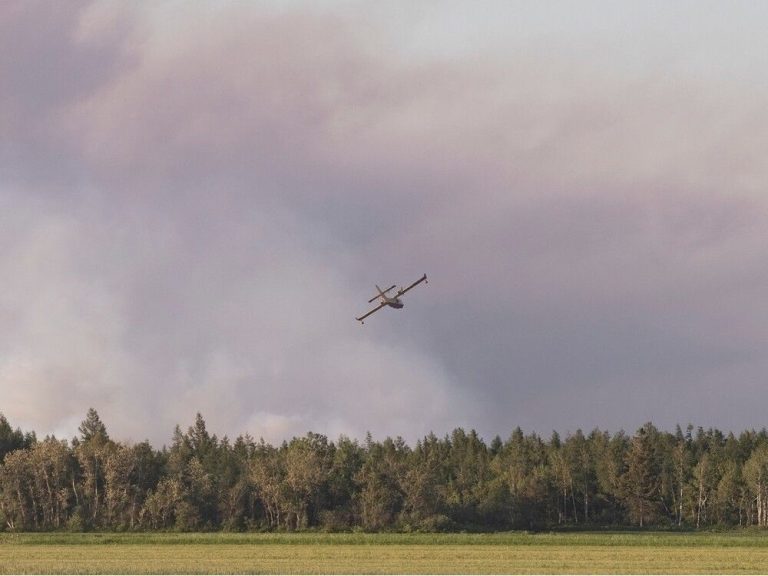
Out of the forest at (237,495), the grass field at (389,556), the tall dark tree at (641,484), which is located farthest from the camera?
the tall dark tree at (641,484)

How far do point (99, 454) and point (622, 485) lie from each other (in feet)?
277

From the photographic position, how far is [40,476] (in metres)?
146

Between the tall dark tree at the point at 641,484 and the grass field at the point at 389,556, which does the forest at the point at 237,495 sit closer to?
the tall dark tree at the point at 641,484

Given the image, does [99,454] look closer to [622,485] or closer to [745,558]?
[622,485]

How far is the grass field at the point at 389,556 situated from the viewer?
5950 centimetres

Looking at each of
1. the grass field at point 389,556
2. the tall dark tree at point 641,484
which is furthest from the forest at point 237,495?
the grass field at point 389,556

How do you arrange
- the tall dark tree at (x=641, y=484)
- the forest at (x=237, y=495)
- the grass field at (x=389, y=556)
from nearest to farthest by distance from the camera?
the grass field at (x=389, y=556), the forest at (x=237, y=495), the tall dark tree at (x=641, y=484)

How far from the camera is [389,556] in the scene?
73188 millimetres

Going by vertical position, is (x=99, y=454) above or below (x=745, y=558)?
above

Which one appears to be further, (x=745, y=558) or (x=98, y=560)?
(x=745, y=558)

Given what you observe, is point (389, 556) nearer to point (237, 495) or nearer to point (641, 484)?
point (237, 495)

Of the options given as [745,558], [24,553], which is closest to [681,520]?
[745,558]

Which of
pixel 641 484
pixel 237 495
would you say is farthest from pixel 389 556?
pixel 641 484

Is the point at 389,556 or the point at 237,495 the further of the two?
the point at 237,495
